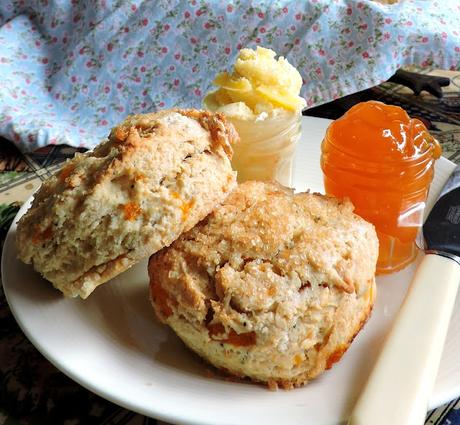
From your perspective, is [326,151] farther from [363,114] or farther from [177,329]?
[177,329]

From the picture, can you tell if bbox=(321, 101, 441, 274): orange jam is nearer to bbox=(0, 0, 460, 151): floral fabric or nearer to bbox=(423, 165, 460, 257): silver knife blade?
bbox=(423, 165, 460, 257): silver knife blade

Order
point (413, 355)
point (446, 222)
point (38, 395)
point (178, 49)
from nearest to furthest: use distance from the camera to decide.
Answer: point (413, 355), point (38, 395), point (446, 222), point (178, 49)

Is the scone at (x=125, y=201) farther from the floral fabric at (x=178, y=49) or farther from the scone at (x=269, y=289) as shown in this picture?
the floral fabric at (x=178, y=49)

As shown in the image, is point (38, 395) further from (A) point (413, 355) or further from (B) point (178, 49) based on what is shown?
(B) point (178, 49)

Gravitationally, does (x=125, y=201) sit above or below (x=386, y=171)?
above

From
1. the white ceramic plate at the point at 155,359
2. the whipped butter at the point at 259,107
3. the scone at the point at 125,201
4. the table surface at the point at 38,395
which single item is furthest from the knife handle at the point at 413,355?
the whipped butter at the point at 259,107

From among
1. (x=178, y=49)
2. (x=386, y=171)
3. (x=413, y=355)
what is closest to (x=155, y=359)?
(x=413, y=355)
